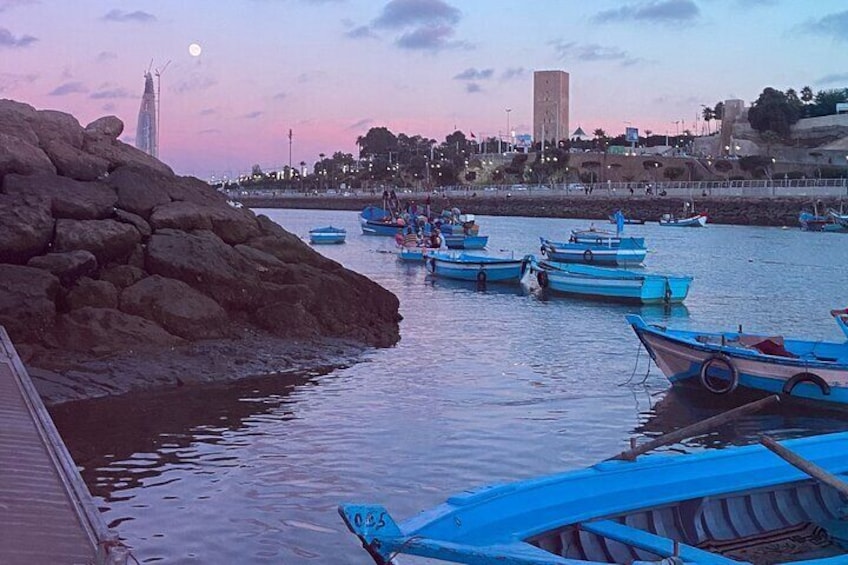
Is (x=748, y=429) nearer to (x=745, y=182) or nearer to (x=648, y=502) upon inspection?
(x=648, y=502)

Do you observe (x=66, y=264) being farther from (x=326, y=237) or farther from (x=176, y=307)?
(x=326, y=237)

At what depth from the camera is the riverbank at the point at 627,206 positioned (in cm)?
9644

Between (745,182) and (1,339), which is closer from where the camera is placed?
(1,339)

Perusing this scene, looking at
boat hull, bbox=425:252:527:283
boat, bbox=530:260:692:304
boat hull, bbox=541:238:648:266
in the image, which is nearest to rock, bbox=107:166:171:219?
boat, bbox=530:260:692:304

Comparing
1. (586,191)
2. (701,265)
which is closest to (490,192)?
(586,191)

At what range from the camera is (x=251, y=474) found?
1112cm

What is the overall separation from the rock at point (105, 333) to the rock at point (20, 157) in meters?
5.35

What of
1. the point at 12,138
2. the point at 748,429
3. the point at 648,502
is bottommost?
the point at 748,429

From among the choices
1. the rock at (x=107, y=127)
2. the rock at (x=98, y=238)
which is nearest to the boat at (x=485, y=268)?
the rock at (x=107, y=127)

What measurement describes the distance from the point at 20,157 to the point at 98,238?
386 centimetres

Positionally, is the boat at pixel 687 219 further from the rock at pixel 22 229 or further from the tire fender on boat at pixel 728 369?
the rock at pixel 22 229

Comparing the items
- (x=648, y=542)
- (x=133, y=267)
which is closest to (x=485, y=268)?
(x=133, y=267)

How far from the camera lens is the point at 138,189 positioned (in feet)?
65.8

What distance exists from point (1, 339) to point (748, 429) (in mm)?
11012
